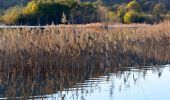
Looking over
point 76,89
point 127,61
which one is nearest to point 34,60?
point 76,89

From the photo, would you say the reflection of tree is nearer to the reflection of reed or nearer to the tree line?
the reflection of reed

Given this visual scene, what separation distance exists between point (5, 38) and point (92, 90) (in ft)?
8.85

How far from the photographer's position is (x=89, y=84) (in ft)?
33.3

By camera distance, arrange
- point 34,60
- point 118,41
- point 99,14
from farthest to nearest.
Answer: point 99,14 → point 118,41 → point 34,60

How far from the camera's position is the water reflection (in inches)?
351

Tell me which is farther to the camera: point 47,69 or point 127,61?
point 127,61

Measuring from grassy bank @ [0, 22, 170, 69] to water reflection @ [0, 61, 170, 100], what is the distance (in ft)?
0.75

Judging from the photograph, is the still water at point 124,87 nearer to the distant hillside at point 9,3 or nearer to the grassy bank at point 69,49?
the grassy bank at point 69,49

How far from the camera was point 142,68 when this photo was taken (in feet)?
41.4

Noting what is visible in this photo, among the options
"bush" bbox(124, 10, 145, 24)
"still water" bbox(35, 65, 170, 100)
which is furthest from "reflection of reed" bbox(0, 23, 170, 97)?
"bush" bbox(124, 10, 145, 24)

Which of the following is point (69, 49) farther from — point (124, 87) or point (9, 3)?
point (9, 3)

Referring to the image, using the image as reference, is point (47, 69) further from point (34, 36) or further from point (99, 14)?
point (99, 14)

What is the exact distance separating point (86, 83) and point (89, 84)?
0.44 ft

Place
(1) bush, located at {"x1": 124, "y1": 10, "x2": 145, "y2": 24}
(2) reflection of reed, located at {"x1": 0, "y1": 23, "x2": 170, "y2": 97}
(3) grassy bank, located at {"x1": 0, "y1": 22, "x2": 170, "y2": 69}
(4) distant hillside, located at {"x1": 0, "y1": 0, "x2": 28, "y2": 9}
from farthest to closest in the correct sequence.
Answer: (4) distant hillside, located at {"x1": 0, "y1": 0, "x2": 28, "y2": 9} < (1) bush, located at {"x1": 124, "y1": 10, "x2": 145, "y2": 24} < (3) grassy bank, located at {"x1": 0, "y1": 22, "x2": 170, "y2": 69} < (2) reflection of reed, located at {"x1": 0, "y1": 23, "x2": 170, "y2": 97}
